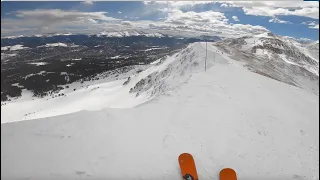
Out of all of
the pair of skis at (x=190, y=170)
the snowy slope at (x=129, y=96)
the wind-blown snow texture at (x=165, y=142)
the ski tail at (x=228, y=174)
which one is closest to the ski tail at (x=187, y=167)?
the pair of skis at (x=190, y=170)

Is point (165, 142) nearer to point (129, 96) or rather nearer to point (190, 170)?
point (190, 170)

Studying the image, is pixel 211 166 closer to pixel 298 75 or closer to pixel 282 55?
pixel 298 75

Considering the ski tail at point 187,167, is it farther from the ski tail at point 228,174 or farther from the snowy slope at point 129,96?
the snowy slope at point 129,96

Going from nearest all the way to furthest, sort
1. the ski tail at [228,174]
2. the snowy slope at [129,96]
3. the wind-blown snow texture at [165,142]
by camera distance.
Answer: the wind-blown snow texture at [165,142] → the ski tail at [228,174] → the snowy slope at [129,96]

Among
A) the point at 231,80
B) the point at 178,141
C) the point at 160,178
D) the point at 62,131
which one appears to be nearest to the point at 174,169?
the point at 160,178

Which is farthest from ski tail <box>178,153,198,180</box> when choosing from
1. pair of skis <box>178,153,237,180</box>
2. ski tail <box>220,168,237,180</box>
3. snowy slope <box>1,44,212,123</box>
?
snowy slope <box>1,44,212,123</box>

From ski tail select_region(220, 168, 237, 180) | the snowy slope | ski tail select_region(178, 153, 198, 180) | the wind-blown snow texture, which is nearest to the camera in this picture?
the wind-blown snow texture

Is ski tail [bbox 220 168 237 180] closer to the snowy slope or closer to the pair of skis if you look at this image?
the pair of skis

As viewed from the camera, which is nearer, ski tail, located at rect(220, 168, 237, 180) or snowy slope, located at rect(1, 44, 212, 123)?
ski tail, located at rect(220, 168, 237, 180)
